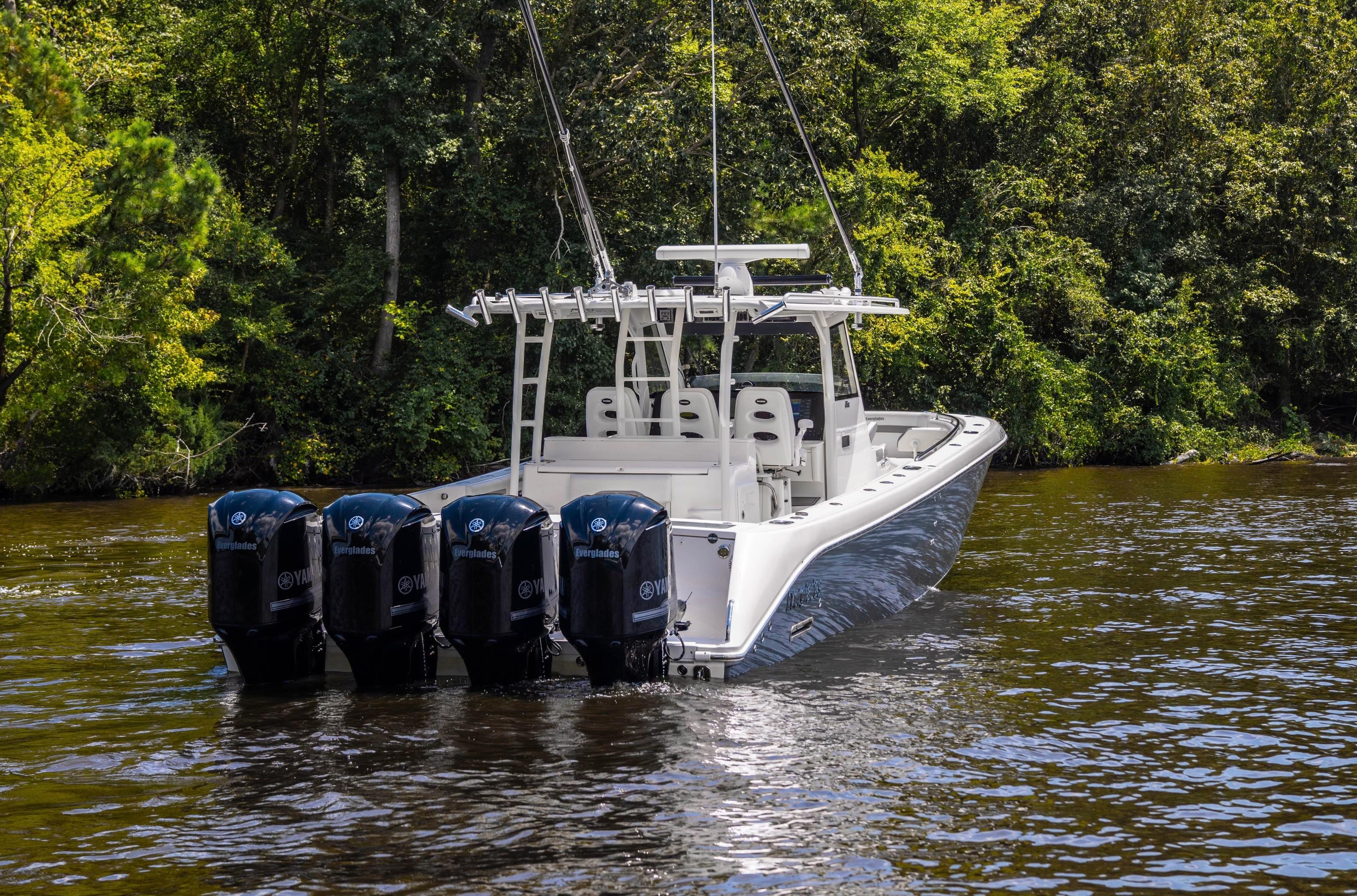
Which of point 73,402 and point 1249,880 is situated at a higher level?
point 73,402

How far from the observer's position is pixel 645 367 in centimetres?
942

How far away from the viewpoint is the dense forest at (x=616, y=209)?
19.7 meters

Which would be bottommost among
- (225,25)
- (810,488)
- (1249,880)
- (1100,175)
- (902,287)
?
(1249,880)

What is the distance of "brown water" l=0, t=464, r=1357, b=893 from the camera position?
203 inches

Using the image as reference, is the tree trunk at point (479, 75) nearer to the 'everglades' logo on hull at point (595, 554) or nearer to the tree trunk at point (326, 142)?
the tree trunk at point (326, 142)

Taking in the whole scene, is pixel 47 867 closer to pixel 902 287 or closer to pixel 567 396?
pixel 567 396

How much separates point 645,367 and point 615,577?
270cm

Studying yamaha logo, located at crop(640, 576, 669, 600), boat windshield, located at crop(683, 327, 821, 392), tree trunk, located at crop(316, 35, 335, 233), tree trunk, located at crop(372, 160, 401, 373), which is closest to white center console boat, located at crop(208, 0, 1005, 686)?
yamaha logo, located at crop(640, 576, 669, 600)

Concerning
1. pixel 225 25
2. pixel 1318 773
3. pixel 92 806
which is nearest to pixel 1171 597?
pixel 1318 773

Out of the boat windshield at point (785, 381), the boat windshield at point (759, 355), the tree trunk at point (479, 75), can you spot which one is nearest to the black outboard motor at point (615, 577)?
the boat windshield at point (785, 381)

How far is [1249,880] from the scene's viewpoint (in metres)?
5.04

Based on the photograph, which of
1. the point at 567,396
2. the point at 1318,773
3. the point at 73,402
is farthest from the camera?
the point at 567,396

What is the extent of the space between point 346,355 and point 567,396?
12.0ft

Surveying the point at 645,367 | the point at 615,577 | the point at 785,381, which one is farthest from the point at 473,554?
the point at 785,381
